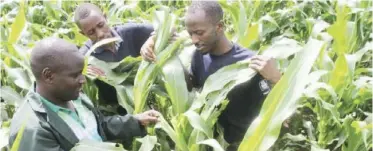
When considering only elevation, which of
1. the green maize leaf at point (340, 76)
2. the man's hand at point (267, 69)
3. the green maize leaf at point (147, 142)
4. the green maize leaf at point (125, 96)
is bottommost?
the green maize leaf at point (340, 76)

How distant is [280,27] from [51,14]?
5.32 feet

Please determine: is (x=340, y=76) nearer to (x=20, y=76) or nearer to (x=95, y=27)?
(x=95, y=27)

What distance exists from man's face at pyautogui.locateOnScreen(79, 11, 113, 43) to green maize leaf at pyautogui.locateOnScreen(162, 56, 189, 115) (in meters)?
0.43

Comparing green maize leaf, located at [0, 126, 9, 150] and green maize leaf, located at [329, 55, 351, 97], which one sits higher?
green maize leaf, located at [0, 126, 9, 150]

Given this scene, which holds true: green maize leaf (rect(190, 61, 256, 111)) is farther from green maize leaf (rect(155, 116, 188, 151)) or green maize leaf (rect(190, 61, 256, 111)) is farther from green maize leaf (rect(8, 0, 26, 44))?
green maize leaf (rect(8, 0, 26, 44))

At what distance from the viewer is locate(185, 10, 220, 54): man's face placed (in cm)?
193

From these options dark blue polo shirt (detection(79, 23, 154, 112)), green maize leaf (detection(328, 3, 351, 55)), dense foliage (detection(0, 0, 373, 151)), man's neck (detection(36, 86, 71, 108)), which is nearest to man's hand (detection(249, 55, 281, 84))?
dense foliage (detection(0, 0, 373, 151))

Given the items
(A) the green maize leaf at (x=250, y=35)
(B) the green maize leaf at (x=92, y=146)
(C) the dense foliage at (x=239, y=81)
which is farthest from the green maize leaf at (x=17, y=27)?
(B) the green maize leaf at (x=92, y=146)

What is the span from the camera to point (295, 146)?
2.21 m

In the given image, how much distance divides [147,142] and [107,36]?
68 cm

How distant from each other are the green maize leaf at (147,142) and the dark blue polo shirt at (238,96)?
33cm

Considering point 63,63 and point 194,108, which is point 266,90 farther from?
point 63,63

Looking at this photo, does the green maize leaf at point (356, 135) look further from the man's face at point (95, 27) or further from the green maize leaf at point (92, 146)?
the man's face at point (95, 27)

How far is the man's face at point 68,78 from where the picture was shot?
5.09 ft
